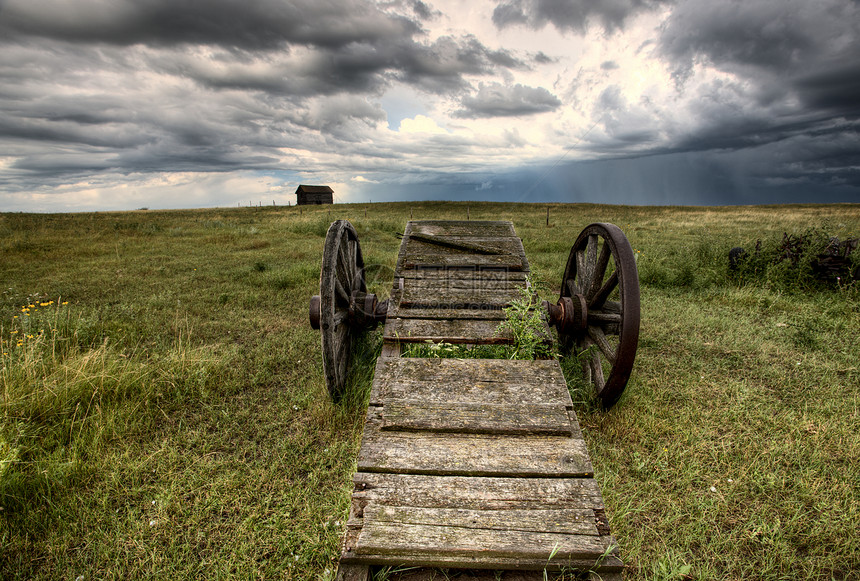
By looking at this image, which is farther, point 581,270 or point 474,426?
point 581,270

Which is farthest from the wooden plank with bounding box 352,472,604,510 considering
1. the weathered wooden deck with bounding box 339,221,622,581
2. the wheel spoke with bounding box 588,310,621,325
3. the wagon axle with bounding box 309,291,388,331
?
the wagon axle with bounding box 309,291,388,331

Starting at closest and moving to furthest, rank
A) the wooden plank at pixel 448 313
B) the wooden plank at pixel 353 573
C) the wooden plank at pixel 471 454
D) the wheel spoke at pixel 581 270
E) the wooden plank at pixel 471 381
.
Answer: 1. the wooden plank at pixel 353 573
2. the wooden plank at pixel 471 454
3. the wooden plank at pixel 471 381
4. the wooden plank at pixel 448 313
5. the wheel spoke at pixel 581 270

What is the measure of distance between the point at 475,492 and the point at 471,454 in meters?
0.26

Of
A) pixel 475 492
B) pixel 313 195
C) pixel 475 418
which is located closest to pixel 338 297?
pixel 475 418

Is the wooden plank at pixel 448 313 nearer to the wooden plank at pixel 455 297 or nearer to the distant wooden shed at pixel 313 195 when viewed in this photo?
the wooden plank at pixel 455 297

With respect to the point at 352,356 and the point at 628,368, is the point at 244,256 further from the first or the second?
the point at 628,368

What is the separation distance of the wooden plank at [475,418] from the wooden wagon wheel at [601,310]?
2.70ft

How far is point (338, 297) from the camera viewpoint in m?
4.00

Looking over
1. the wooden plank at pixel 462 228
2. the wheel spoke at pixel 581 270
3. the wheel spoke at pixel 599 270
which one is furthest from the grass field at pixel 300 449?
the wooden plank at pixel 462 228

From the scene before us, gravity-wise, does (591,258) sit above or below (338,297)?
above

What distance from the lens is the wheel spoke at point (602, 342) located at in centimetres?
347

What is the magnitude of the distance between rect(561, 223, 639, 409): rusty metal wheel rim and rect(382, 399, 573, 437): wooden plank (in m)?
0.81

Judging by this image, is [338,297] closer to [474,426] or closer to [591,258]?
[474,426]

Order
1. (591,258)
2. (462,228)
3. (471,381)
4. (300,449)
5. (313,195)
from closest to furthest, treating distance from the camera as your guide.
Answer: (471,381) < (300,449) < (591,258) < (462,228) < (313,195)
